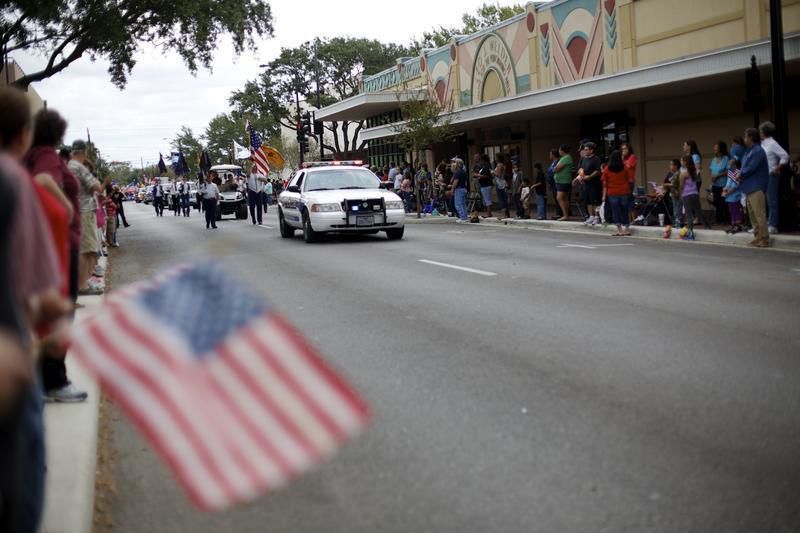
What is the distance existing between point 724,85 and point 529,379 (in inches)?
684

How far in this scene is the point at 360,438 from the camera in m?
5.61

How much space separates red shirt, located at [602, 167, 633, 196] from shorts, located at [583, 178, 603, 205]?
2.05 m

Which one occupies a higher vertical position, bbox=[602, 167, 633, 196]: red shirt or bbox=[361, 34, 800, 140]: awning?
bbox=[361, 34, 800, 140]: awning

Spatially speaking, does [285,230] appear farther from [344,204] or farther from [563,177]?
[563,177]

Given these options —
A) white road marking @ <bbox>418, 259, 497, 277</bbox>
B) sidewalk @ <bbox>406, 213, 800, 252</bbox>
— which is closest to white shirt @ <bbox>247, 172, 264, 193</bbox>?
sidewalk @ <bbox>406, 213, 800, 252</bbox>

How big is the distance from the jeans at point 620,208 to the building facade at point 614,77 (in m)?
2.87

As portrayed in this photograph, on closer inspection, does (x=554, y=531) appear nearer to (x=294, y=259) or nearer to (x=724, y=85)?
(x=294, y=259)

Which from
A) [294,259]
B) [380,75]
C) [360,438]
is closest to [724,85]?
[294,259]

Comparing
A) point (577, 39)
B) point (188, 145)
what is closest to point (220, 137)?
point (188, 145)

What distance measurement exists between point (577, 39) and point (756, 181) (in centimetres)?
1351

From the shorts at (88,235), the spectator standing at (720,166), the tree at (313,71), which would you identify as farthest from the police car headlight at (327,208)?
the tree at (313,71)

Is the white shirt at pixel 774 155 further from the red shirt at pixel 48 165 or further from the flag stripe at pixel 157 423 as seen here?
the flag stripe at pixel 157 423

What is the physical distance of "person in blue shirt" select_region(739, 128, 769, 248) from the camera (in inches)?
590

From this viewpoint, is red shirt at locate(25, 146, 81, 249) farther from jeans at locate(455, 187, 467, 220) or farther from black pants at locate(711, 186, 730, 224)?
jeans at locate(455, 187, 467, 220)
